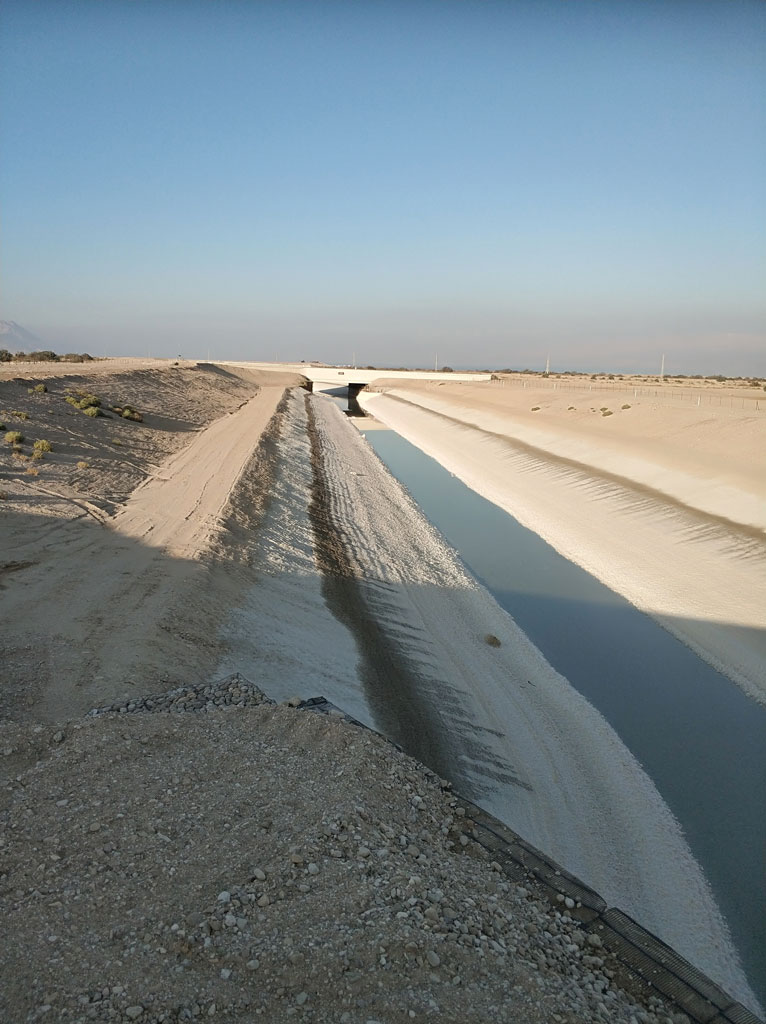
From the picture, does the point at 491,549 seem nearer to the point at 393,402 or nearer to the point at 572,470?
the point at 572,470

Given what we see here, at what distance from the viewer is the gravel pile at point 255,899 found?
16.8 feet

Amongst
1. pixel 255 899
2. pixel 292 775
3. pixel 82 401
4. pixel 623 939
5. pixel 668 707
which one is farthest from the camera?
pixel 82 401

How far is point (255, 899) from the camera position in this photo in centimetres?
593

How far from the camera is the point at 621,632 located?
642 inches

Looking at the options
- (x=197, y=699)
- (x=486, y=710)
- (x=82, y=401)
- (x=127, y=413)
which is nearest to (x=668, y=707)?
(x=486, y=710)

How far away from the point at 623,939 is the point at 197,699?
18.0ft

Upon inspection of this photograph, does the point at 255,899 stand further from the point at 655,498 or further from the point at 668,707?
the point at 655,498

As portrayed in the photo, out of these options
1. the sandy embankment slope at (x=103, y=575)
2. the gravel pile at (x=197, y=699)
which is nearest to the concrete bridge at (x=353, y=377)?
the sandy embankment slope at (x=103, y=575)

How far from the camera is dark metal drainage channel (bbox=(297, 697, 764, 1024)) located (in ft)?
19.4

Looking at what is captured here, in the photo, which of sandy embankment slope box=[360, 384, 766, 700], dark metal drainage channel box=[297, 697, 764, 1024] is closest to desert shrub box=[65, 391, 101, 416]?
sandy embankment slope box=[360, 384, 766, 700]

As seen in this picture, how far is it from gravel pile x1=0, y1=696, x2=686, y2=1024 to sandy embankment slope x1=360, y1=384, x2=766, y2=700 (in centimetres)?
863

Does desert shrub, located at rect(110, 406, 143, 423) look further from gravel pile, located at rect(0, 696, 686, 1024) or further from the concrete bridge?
the concrete bridge

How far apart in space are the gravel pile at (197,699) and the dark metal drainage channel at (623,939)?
3195 mm

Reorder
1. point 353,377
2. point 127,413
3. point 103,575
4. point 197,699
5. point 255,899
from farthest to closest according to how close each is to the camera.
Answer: point 353,377
point 127,413
point 103,575
point 197,699
point 255,899
